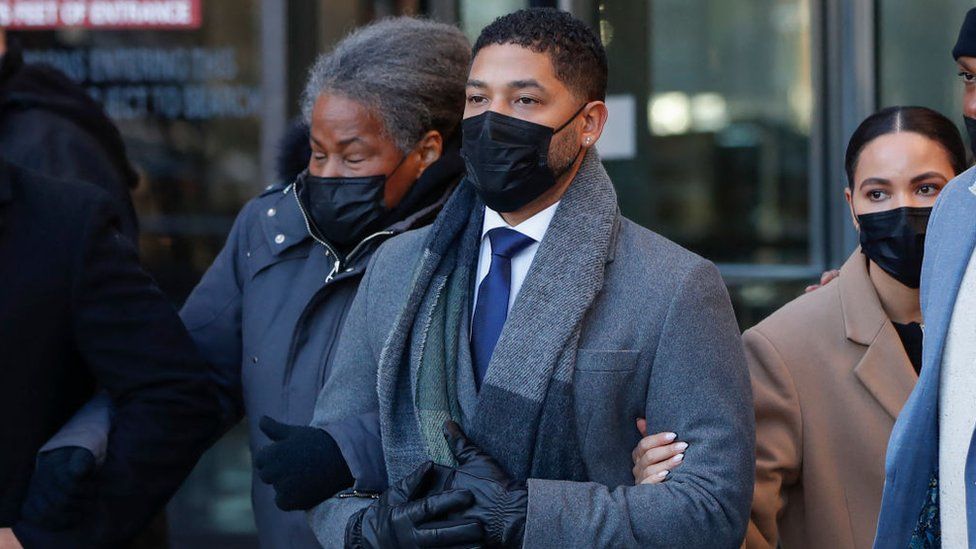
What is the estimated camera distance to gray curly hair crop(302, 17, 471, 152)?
126 inches

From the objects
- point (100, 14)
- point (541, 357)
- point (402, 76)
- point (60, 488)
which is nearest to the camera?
point (541, 357)

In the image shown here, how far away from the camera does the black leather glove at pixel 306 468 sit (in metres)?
2.51

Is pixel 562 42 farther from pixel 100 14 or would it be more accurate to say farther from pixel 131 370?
pixel 100 14

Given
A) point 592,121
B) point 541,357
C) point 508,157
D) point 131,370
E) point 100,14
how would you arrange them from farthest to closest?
point 100,14
point 131,370
point 592,121
point 508,157
point 541,357

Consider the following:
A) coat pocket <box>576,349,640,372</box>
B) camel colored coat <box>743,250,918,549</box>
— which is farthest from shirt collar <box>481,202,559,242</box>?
camel colored coat <box>743,250,918,549</box>

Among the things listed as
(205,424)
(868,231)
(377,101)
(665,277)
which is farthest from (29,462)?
(868,231)

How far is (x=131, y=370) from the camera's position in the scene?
114 inches

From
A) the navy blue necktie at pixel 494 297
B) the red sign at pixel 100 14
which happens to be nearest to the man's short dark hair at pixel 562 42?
the navy blue necktie at pixel 494 297

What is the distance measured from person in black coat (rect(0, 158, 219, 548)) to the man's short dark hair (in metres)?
0.93

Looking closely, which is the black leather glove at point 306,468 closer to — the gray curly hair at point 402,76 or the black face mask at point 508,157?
the black face mask at point 508,157

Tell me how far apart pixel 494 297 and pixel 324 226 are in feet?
2.51

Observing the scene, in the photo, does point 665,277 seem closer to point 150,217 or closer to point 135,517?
point 135,517

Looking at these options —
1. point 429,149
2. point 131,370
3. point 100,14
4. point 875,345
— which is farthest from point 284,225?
point 100,14

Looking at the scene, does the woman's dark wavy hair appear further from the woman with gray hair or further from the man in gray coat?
the woman with gray hair
